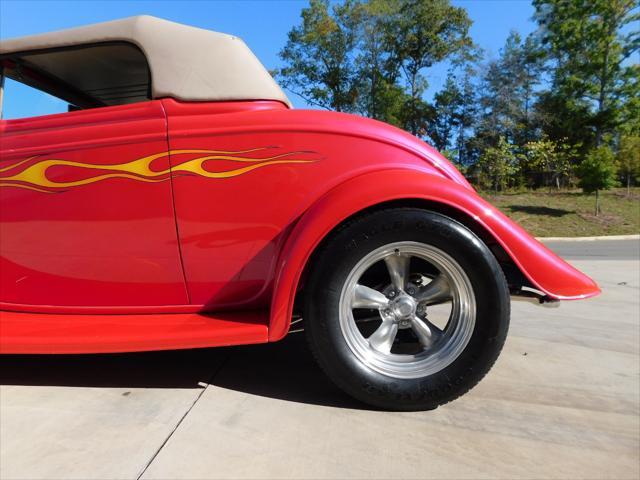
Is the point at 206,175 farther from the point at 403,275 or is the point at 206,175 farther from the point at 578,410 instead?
the point at 578,410

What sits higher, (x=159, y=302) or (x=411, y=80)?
(x=411, y=80)

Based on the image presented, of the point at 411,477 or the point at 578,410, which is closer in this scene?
the point at 411,477

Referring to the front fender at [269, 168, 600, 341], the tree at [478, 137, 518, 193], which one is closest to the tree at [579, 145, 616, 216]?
the tree at [478, 137, 518, 193]

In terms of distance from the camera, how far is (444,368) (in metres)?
1.75

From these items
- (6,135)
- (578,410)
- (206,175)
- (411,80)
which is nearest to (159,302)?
(206,175)

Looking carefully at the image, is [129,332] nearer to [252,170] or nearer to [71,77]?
[252,170]

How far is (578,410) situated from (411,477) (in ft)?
2.88

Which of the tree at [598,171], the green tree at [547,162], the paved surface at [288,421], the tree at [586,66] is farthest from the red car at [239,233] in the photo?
the tree at [586,66]

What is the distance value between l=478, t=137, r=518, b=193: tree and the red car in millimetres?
18288

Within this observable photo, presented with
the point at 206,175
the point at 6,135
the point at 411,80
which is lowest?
the point at 206,175

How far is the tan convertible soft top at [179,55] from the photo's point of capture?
6.58 ft

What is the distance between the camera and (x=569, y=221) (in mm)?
14250

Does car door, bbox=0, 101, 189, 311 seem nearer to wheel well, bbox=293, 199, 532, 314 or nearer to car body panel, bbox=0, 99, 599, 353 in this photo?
car body panel, bbox=0, 99, 599, 353

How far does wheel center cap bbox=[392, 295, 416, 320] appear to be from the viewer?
1871 millimetres
